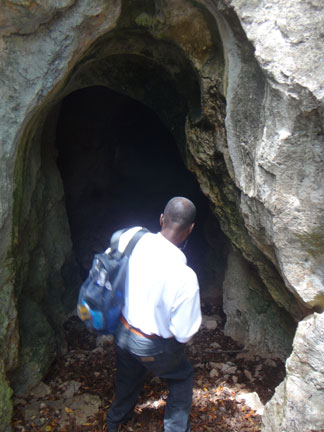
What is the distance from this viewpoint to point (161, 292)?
2.07 meters

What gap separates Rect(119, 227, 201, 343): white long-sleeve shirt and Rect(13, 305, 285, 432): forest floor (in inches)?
40.3

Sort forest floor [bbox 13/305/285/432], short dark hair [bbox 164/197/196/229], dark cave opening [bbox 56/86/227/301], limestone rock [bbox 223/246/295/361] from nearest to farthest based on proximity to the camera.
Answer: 1. short dark hair [bbox 164/197/196/229]
2. forest floor [bbox 13/305/285/432]
3. limestone rock [bbox 223/246/295/361]
4. dark cave opening [bbox 56/86/227/301]

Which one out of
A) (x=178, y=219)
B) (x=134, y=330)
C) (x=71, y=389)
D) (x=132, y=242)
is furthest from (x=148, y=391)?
(x=178, y=219)

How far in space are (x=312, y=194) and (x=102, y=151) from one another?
3.23 m

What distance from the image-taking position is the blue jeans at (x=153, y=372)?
86.7 inches

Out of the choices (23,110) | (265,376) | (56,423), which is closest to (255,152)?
(23,110)

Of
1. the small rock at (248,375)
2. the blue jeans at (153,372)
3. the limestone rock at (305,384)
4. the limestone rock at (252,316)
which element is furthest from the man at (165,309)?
the limestone rock at (252,316)

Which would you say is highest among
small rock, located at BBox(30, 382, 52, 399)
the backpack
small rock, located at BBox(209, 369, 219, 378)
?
the backpack

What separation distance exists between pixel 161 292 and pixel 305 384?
1.05 meters

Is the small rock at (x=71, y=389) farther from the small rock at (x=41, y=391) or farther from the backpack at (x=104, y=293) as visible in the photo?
the backpack at (x=104, y=293)

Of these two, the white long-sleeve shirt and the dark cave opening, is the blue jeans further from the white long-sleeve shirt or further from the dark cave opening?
the dark cave opening

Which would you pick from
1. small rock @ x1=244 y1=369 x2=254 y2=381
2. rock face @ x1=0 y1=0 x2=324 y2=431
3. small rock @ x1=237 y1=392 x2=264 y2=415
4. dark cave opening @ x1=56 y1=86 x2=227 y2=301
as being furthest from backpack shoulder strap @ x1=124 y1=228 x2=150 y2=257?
dark cave opening @ x1=56 y1=86 x2=227 y2=301

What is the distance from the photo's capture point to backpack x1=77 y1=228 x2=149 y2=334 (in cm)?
213

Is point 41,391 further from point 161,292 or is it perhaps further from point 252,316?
point 252,316
